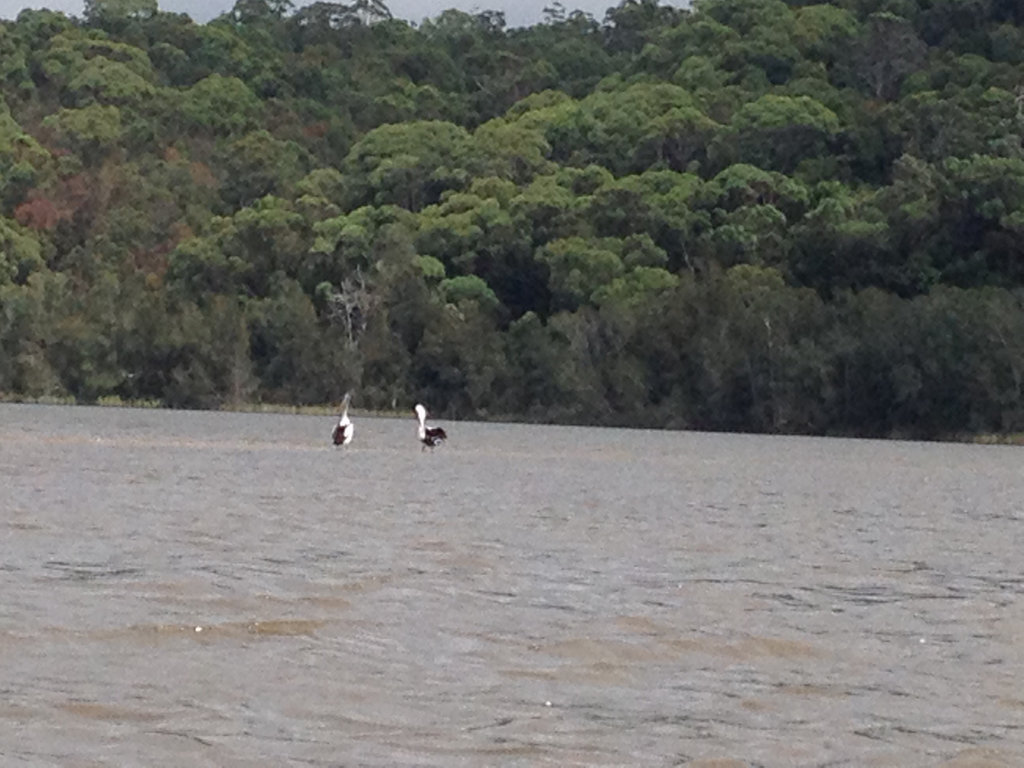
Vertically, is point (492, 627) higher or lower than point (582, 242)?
lower

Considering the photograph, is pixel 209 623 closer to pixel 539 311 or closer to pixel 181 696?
pixel 181 696

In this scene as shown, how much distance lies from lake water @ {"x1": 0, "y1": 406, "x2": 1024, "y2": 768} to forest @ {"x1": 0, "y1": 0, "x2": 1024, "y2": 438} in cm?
4556

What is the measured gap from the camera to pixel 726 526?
25312 millimetres

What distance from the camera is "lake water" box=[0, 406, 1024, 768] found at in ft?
36.8

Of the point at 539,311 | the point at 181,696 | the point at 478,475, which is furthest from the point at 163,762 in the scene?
the point at 539,311

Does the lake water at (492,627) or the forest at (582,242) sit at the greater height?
the forest at (582,242)

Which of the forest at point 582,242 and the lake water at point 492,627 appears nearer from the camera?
the lake water at point 492,627

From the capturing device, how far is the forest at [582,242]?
76.6 metres

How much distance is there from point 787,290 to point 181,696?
69.8 m

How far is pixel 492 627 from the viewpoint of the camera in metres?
14.9

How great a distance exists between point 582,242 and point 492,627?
238 ft

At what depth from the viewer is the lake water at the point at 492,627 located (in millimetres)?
11211

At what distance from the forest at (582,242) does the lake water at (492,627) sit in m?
45.6

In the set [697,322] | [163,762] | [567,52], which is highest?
[567,52]
